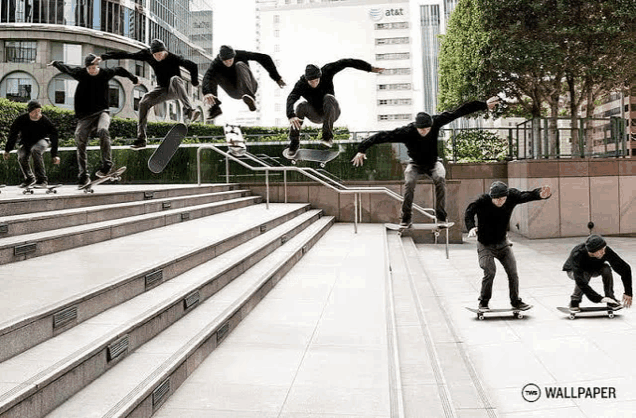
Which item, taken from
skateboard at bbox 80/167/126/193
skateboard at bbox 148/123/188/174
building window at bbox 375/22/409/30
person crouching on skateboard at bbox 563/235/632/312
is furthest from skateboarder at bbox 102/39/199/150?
building window at bbox 375/22/409/30

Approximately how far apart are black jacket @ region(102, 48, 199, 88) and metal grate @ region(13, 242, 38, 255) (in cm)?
234

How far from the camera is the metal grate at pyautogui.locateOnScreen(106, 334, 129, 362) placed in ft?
12.3

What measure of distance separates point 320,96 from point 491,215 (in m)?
3.25

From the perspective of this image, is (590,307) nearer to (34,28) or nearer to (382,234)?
(382,234)

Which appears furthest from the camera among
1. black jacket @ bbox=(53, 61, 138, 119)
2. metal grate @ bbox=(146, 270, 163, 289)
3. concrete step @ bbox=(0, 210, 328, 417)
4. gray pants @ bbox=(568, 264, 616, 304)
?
black jacket @ bbox=(53, 61, 138, 119)

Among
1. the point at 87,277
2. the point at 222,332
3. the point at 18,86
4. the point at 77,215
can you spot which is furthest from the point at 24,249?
the point at 18,86

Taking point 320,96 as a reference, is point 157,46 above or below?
above

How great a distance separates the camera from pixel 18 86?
3797 cm

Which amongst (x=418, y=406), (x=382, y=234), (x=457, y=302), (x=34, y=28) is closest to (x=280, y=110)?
(x=34, y=28)

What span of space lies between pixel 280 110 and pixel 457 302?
6468 centimetres

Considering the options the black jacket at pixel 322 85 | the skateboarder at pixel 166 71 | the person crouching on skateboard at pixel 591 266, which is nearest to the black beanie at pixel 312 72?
the black jacket at pixel 322 85

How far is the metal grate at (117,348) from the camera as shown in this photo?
3.75 metres

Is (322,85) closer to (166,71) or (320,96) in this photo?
(320,96)

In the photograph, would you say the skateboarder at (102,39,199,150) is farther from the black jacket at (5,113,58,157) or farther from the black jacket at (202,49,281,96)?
the black jacket at (5,113,58,157)
